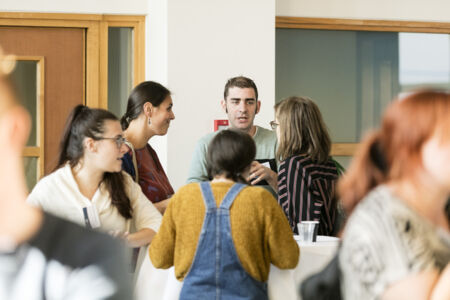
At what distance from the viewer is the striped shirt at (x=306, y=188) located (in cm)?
304

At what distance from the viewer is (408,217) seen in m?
1.14

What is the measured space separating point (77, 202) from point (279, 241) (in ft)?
2.62

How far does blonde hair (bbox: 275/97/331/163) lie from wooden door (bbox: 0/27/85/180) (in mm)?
2332

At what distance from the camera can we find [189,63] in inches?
189

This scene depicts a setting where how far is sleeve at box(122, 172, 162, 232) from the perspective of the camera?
2814 mm

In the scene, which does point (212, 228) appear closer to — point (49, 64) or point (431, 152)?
point (431, 152)

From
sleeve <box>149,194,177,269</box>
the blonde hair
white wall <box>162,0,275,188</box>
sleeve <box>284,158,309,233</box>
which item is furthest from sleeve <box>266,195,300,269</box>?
white wall <box>162,0,275,188</box>

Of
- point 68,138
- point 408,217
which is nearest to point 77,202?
point 68,138

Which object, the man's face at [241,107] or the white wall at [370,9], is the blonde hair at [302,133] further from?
the white wall at [370,9]

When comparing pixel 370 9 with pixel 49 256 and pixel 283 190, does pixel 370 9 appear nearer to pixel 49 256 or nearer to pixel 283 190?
pixel 283 190

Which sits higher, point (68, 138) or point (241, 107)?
point (241, 107)

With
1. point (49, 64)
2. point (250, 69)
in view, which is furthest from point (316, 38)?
point (49, 64)

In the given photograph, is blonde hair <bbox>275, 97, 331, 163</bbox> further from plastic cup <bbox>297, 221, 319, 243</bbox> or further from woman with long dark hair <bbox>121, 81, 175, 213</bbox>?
woman with long dark hair <bbox>121, 81, 175, 213</bbox>

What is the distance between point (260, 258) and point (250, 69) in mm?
2612
